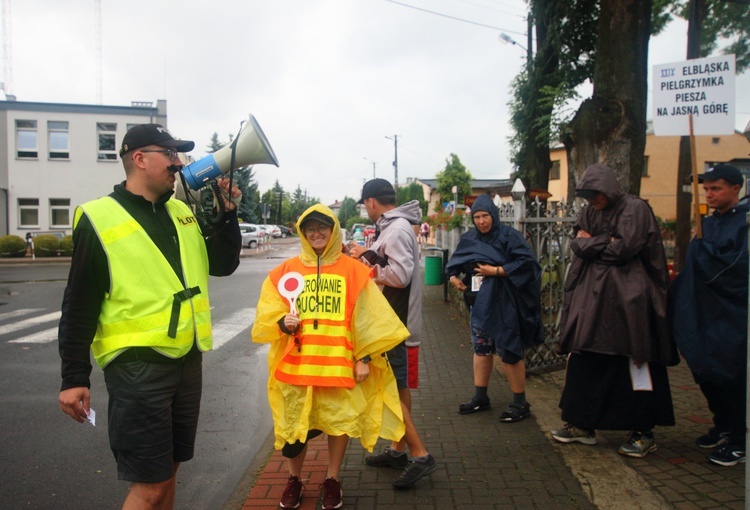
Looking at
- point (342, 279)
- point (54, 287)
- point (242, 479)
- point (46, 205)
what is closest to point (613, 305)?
point (342, 279)

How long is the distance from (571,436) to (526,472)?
2.15ft

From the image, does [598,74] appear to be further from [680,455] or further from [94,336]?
[94,336]

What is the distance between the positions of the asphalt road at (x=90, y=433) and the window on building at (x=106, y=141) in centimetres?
2825

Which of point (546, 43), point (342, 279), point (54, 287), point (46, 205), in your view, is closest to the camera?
point (342, 279)

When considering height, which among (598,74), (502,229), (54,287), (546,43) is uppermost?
(546,43)

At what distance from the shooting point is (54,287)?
16391 millimetres

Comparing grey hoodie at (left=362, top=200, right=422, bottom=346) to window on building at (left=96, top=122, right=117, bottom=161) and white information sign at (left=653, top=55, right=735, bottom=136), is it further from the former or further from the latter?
window on building at (left=96, top=122, right=117, bottom=161)

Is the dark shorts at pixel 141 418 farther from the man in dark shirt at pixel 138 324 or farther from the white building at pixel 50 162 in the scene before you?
the white building at pixel 50 162

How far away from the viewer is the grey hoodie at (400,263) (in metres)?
3.97

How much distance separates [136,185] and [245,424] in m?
3.31

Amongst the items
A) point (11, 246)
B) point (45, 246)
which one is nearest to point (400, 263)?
point (45, 246)

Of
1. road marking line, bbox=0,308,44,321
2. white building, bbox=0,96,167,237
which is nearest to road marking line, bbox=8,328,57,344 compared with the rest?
road marking line, bbox=0,308,44,321

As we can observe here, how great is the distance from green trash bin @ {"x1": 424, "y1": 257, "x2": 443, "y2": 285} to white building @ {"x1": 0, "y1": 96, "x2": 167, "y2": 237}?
2665cm

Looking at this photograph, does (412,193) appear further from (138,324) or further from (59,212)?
(138,324)
